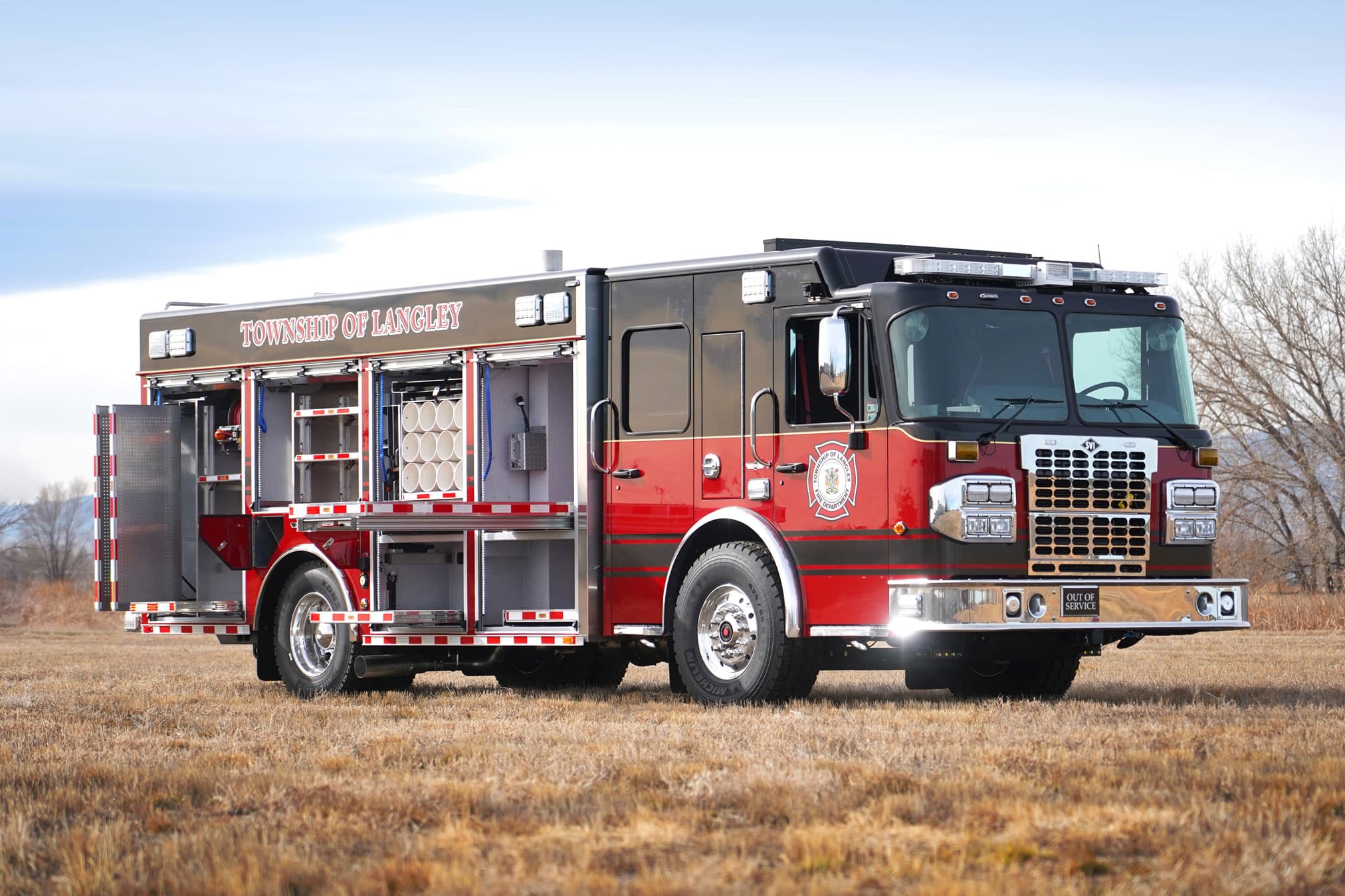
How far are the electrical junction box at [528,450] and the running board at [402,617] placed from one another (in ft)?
4.03

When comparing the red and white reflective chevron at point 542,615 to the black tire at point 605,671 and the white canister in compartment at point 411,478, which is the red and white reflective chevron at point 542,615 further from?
the black tire at point 605,671

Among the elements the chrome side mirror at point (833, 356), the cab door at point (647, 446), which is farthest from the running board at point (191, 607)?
the chrome side mirror at point (833, 356)

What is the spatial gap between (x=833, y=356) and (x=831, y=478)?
35.5 inches

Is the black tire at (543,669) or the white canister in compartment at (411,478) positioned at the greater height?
the white canister in compartment at (411,478)

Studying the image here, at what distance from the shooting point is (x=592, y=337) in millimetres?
14141

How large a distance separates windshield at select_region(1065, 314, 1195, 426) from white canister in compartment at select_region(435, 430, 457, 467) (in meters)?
5.00

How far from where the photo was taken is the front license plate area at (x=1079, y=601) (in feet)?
40.3

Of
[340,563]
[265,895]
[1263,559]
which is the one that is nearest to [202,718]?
[340,563]

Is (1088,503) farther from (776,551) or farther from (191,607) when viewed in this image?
(191,607)

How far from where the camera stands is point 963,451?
1207 cm

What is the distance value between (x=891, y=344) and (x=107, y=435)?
7807mm

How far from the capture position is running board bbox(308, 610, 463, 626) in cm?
1465

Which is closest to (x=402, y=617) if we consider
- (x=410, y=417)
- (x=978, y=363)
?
(x=410, y=417)

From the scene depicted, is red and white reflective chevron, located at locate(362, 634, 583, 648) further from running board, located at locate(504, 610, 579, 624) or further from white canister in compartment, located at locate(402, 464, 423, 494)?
white canister in compartment, located at locate(402, 464, 423, 494)
